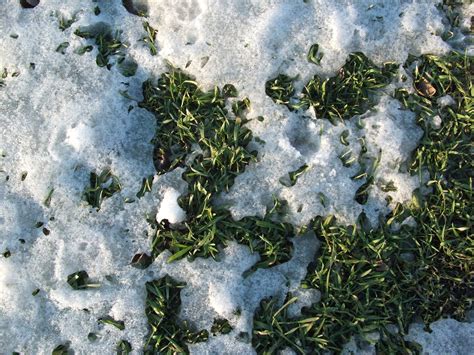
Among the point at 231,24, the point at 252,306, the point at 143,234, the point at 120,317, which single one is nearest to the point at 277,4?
the point at 231,24

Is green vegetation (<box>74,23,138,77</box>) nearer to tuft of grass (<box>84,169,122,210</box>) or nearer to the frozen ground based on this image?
the frozen ground

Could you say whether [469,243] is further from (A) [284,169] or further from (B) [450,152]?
(A) [284,169]

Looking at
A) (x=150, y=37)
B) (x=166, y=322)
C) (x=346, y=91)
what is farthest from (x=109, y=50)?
(x=166, y=322)

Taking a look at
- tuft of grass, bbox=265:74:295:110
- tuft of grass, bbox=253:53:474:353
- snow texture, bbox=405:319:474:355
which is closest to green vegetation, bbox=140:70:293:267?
tuft of grass, bbox=265:74:295:110

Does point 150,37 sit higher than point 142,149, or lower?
higher

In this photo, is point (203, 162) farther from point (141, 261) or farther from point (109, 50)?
point (109, 50)

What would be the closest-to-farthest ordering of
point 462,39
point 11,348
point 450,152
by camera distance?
point 11,348 → point 450,152 → point 462,39

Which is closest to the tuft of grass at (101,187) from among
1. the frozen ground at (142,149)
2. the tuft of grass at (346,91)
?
the frozen ground at (142,149)
